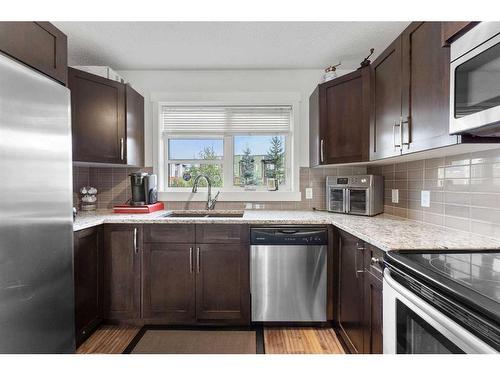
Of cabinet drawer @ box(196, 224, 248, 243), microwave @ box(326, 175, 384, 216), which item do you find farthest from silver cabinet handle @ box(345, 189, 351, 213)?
cabinet drawer @ box(196, 224, 248, 243)

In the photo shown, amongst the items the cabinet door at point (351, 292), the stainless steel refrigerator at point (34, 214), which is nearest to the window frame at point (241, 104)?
the cabinet door at point (351, 292)

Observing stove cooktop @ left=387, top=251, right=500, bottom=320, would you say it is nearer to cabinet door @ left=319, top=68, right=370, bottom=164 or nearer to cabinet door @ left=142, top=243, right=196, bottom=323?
cabinet door @ left=319, top=68, right=370, bottom=164

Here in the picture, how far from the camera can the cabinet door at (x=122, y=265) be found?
2.02m

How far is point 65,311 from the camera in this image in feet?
4.09

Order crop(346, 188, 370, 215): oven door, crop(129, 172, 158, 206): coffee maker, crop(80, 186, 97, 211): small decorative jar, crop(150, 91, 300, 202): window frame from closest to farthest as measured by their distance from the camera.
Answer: crop(346, 188, 370, 215): oven door
crop(129, 172, 158, 206): coffee maker
crop(80, 186, 97, 211): small decorative jar
crop(150, 91, 300, 202): window frame

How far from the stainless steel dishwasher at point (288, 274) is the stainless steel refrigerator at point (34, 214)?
1.19 metres

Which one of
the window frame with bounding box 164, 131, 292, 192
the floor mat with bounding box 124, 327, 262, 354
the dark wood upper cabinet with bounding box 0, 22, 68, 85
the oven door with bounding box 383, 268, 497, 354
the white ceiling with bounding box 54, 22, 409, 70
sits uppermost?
the white ceiling with bounding box 54, 22, 409, 70

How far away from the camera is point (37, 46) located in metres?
1.41

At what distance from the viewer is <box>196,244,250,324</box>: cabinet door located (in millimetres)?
2012

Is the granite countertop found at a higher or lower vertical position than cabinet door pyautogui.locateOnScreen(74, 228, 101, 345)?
higher

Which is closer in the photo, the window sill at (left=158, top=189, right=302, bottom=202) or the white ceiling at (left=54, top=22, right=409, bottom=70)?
the white ceiling at (left=54, top=22, right=409, bottom=70)

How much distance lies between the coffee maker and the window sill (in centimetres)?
19

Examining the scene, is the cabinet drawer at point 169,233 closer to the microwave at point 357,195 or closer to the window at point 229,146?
the window at point 229,146
